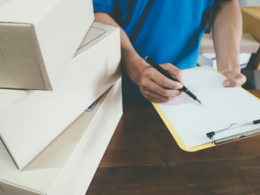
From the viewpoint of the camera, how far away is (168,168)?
0.43m

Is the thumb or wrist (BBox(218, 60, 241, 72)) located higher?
the thumb

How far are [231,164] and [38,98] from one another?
45 centimetres

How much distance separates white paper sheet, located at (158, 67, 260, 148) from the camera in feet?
1.30

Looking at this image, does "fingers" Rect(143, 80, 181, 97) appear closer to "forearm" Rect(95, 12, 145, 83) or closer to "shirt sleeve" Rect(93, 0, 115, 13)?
"forearm" Rect(95, 12, 145, 83)

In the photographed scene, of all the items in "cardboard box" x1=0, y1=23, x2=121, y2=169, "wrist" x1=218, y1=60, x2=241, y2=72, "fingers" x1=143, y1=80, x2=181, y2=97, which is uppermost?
"cardboard box" x1=0, y1=23, x2=121, y2=169

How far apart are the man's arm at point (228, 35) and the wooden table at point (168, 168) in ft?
0.99

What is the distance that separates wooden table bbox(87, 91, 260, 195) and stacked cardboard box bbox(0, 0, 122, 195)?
50 millimetres

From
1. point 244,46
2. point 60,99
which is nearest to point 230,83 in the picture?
point 60,99

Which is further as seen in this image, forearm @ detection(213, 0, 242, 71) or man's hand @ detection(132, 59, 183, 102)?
forearm @ detection(213, 0, 242, 71)

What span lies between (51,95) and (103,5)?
1.44 ft

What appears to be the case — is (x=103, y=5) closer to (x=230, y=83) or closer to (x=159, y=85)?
(x=159, y=85)

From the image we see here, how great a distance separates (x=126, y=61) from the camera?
568 mm

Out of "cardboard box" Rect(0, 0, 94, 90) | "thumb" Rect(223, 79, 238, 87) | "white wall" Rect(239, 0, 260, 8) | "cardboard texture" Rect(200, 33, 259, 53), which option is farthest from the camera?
"white wall" Rect(239, 0, 260, 8)

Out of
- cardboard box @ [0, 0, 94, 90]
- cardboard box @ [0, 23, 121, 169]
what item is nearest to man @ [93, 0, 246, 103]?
cardboard box @ [0, 23, 121, 169]
